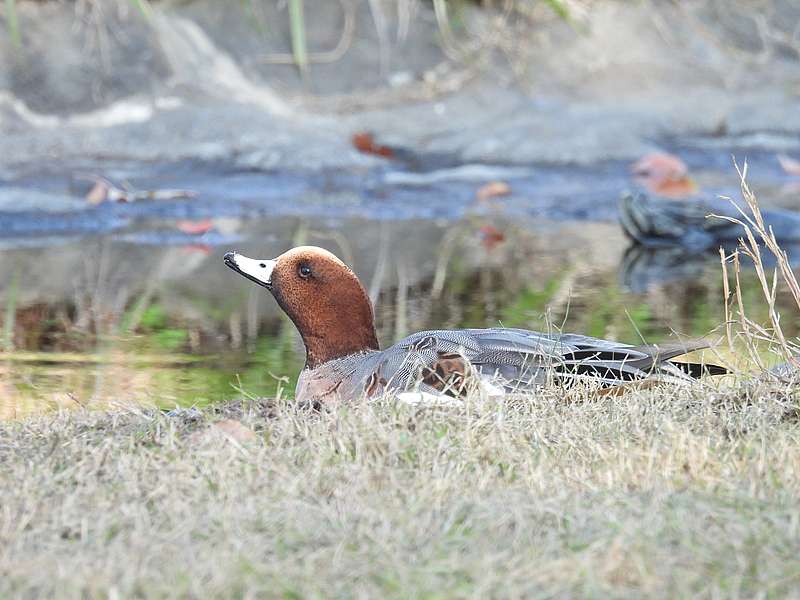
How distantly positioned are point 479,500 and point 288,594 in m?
0.57

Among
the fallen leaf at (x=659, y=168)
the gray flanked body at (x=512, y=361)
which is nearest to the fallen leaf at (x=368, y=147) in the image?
the fallen leaf at (x=659, y=168)

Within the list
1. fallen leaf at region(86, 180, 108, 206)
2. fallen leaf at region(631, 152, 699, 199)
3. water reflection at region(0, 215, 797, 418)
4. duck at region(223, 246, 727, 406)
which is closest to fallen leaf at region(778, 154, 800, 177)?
fallen leaf at region(631, 152, 699, 199)

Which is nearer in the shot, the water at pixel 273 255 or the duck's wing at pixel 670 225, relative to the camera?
the water at pixel 273 255

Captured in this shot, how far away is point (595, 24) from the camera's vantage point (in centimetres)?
1244

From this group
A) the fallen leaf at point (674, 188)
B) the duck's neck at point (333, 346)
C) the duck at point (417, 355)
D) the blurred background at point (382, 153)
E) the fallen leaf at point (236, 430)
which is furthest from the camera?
the fallen leaf at point (674, 188)

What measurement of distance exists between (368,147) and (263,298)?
394cm

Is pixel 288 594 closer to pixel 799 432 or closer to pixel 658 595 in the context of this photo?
pixel 658 595

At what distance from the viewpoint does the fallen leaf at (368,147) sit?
Result: 10.9 m

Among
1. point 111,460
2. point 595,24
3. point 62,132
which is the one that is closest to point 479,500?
point 111,460

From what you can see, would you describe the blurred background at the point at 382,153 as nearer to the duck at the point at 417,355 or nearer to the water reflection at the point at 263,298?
the water reflection at the point at 263,298

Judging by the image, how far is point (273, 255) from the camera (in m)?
8.04

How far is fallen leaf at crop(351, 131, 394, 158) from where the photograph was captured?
10875 millimetres

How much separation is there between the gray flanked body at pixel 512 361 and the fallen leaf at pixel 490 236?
4.37 metres

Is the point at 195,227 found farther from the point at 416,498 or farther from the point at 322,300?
the point at 416,498
